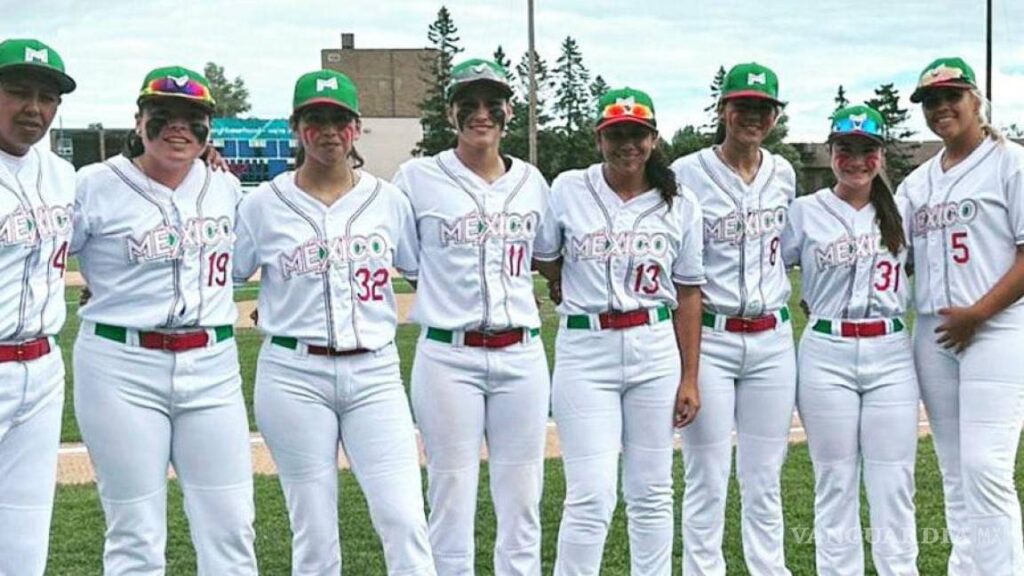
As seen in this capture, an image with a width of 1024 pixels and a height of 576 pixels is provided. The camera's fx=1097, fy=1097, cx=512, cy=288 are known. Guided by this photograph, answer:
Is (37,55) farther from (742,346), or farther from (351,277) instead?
(742,346)

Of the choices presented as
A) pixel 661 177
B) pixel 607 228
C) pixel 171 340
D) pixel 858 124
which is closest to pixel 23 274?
pixel 171 340

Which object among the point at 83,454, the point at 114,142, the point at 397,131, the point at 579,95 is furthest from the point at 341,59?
the point at 83,454

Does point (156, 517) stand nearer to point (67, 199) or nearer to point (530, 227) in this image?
point (67, 199)

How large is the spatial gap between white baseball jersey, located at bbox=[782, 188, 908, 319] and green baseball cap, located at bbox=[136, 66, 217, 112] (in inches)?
91.3

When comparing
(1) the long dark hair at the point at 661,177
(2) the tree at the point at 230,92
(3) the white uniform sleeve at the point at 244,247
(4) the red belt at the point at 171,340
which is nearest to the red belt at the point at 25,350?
(4) the red belt at the point at 171,340

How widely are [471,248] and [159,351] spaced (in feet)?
3.64

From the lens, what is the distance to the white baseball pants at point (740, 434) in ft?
13.6

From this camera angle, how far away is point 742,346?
4.15 m

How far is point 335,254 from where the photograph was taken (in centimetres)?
367

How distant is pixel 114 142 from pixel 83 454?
44.2m

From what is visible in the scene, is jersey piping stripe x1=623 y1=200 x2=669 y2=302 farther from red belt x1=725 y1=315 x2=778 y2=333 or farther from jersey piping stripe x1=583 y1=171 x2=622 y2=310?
red belt x1=725 y1=315 x2=778 y2=333

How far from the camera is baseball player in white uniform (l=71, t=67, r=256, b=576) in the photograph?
11.5ft

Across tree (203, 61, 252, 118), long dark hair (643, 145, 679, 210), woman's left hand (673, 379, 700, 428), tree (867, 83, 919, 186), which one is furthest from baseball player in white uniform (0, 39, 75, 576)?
tree (203, 61, 252, 118)

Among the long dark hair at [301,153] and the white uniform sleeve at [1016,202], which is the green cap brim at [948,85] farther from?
the long dark hair at [301,153]
